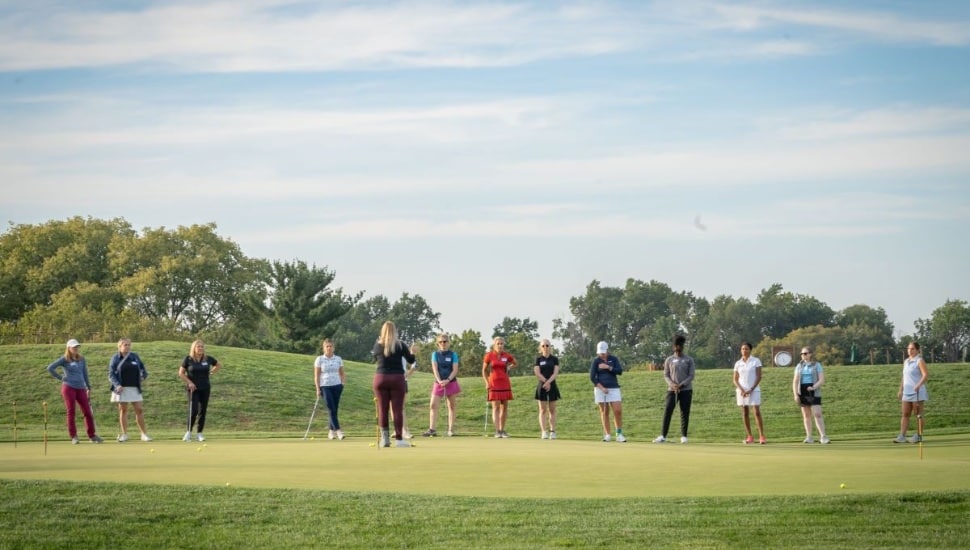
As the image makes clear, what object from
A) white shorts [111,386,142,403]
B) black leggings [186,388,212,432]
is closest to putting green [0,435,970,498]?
black leggings [186,388,212,432]

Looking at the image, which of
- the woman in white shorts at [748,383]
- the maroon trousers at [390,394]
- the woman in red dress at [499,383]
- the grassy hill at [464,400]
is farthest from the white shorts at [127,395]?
the woman in white shorts at [748,383]

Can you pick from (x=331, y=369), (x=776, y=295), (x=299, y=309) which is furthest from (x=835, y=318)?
(x=331, y=369)

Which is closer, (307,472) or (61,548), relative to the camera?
(61,548)

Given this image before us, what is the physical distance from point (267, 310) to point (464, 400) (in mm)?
45917

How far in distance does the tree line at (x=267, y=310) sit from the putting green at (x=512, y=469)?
36.9 m

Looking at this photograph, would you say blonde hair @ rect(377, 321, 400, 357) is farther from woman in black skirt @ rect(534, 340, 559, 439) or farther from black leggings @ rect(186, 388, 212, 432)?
black leggings @ rect(186, 388, 212, 432)

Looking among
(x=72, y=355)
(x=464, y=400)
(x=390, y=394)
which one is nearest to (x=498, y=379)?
(x=390, y=394)

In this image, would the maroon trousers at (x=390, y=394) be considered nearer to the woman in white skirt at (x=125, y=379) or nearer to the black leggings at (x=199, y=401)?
the black leggings at (x=199, y=401)

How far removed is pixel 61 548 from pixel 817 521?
6731mm

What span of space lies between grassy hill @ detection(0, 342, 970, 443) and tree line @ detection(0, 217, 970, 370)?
A: 13964mm

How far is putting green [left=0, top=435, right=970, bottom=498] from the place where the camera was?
42.4 feet

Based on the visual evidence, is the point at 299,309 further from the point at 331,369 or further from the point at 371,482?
the point at 371,482

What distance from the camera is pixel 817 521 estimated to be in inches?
439

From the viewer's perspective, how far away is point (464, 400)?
39.8m
